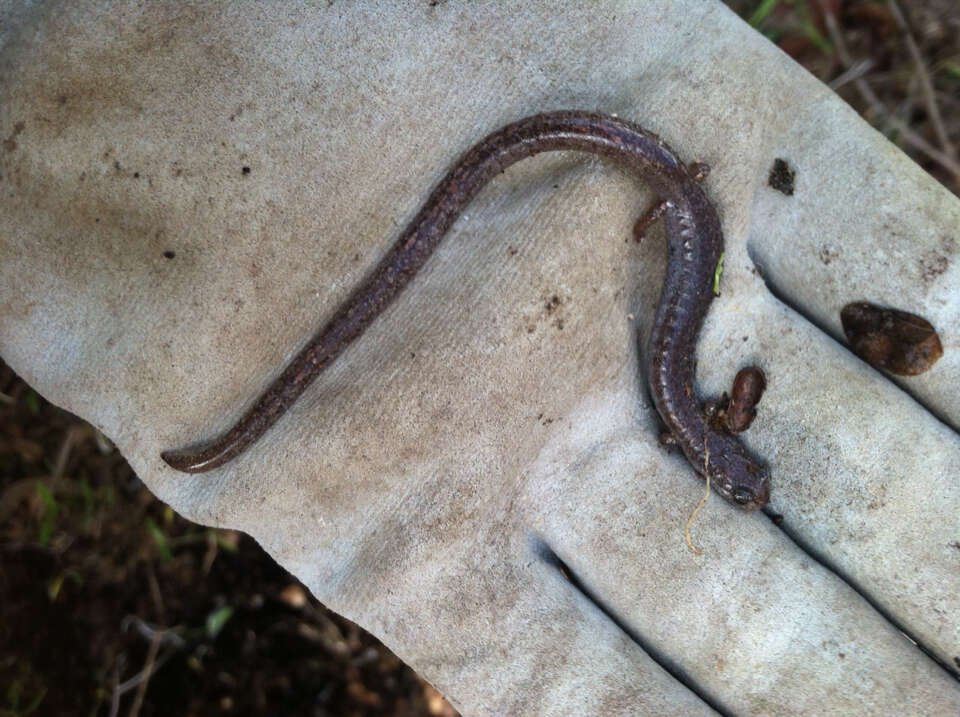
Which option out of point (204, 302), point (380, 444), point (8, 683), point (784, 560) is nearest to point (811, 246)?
point (784, 560)

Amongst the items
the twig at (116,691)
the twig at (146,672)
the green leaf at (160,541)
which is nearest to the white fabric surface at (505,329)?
the green leaf at (160,541)

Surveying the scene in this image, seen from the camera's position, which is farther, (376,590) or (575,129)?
(376,590)

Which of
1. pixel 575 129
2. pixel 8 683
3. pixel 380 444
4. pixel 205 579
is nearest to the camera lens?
pixel 575 129

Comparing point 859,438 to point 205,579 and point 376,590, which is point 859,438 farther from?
point 205,579

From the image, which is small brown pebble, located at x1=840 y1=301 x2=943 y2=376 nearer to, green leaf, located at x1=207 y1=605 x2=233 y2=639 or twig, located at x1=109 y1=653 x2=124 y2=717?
green leaf, located at x1=207 y1=605 x2=233 y2=639

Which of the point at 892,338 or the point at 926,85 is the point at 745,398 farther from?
the point at 926,85

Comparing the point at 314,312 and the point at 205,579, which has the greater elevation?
the point at 314,312
